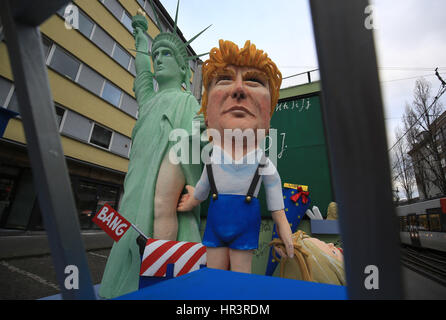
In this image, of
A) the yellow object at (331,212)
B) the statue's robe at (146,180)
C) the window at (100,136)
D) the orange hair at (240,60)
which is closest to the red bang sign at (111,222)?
the statue's robe at (146,180)

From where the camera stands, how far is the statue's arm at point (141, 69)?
2661 mm

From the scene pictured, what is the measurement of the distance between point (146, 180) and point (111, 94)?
7223 mm

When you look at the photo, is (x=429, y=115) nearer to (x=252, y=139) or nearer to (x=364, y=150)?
(x=252, y=139)

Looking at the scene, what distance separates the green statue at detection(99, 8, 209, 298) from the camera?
1.82 metres

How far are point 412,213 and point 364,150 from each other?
10.0 meters

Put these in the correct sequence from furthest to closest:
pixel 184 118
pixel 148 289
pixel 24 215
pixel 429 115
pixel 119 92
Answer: pixel 429 115 < pixel 119 92 < pixel 24 215 < pixel 184 118 < pixel 148 289

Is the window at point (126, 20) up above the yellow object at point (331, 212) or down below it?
above

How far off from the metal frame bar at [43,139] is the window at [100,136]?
780 cm

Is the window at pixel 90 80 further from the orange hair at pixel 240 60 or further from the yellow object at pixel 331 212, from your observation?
the yellow object at pixel 331 212

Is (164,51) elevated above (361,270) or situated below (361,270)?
above

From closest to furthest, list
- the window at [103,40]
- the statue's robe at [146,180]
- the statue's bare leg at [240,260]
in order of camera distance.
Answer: the statue's bare leg at [240,260] < the statue's robe at [146,180] < the window at [103,40]

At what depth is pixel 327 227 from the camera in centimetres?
205

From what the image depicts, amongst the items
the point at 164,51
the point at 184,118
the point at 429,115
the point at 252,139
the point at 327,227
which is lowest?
the point at 327,227

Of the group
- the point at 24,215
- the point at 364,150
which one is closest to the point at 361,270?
the point at 364,150
